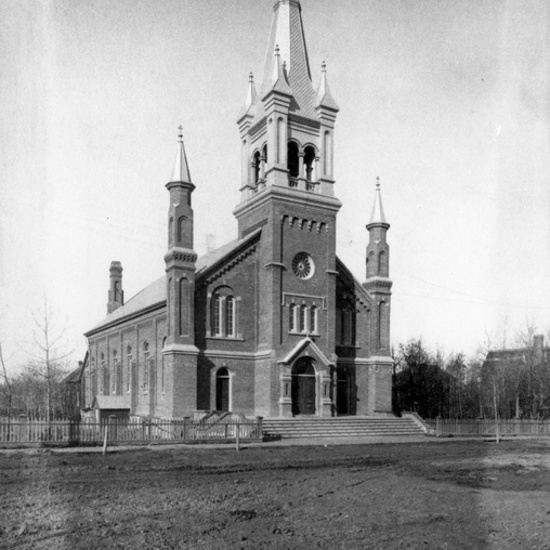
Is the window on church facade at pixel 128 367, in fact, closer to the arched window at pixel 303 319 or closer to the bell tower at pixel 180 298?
the bell tower at pixel 180 298

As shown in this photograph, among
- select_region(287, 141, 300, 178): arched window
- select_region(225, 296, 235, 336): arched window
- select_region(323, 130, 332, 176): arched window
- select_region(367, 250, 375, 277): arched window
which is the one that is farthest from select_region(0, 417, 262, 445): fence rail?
select_region(323, 130, 332, 176): arched window

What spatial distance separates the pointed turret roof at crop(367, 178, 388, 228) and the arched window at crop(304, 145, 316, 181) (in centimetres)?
481

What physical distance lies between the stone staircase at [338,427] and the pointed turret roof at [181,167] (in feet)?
46.3

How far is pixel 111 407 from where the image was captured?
3800cm

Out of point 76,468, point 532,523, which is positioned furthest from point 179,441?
point 532,523

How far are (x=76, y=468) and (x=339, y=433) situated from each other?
57.6 ft

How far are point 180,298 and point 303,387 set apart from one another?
8.89 metres

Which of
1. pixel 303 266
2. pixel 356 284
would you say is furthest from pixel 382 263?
pixel 303 266

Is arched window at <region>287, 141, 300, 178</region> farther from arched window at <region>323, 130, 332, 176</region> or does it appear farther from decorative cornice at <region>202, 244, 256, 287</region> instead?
decorative cornice at <region>202, 244, 256, 287</region>

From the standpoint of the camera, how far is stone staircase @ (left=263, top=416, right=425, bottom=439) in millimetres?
30297

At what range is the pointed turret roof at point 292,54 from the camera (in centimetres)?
3806

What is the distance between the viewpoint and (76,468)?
1675 centimetres

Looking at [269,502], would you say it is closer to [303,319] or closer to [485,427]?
[303,319]

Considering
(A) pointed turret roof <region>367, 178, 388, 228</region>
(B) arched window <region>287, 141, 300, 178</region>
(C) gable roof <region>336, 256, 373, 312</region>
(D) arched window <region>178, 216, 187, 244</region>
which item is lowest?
(C) gable roof <region>336, 256, 373, 312</region>
